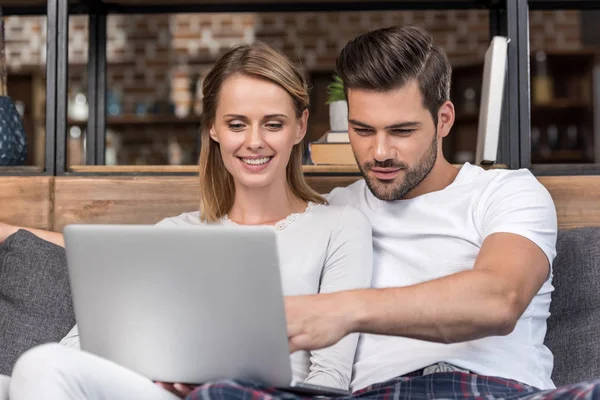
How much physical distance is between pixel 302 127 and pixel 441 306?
2.49 ft

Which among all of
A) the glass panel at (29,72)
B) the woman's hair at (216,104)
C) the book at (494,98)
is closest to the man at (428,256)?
the woman's hair at (216,104)

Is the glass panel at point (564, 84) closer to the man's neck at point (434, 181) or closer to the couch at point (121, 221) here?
the couch at point (121, 221)

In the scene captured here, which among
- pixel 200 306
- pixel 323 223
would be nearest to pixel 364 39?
pixel 323 223

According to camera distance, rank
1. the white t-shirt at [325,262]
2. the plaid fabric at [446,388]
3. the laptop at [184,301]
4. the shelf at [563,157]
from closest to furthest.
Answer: the laptop at [184,301], the plaid fabric at [446,388], the white t-shirt at [325,262], the shelf at [563,157]

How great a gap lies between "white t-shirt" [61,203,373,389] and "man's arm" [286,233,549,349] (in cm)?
38

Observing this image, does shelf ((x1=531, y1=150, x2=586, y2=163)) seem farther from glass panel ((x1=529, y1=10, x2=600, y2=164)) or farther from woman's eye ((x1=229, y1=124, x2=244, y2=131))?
woman's eye ((x1=229, y1=124, x2=244, y2=131))

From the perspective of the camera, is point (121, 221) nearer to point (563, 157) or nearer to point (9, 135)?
point (9, 135)

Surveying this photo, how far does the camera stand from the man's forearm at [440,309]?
47.4 inches

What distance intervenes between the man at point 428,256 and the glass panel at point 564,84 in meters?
3.55

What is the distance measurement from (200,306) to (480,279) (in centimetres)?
44

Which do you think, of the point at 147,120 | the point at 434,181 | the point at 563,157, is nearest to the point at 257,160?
the point at 434,181

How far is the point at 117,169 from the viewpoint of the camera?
2133 millimetres

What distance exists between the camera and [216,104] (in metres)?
1.86

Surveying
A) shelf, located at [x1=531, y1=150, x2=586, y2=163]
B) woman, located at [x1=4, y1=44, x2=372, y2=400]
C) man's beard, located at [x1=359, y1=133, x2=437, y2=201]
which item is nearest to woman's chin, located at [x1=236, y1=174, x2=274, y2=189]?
woman, located at [x1=4, y1=44, x2=372, y2=400]
